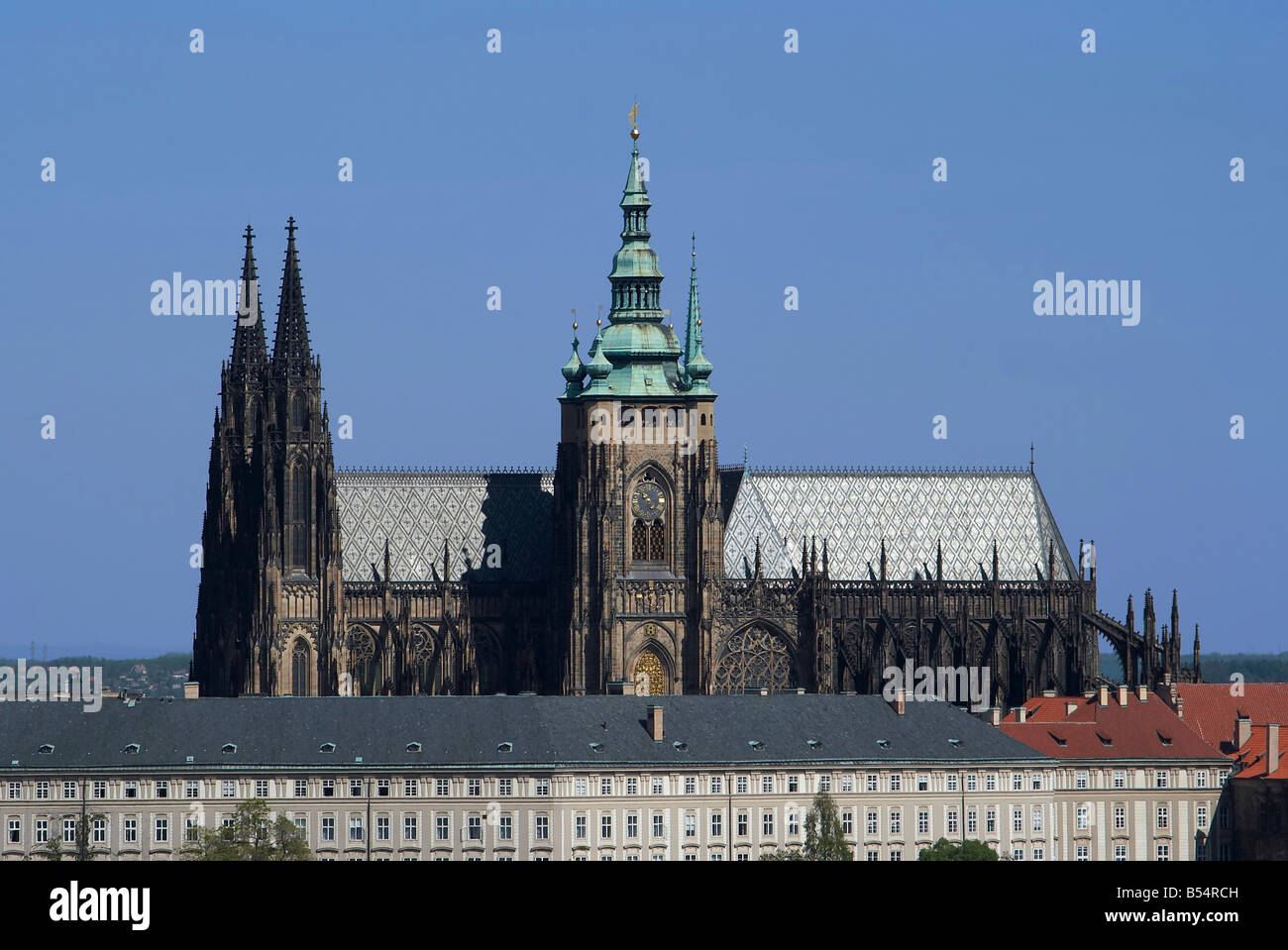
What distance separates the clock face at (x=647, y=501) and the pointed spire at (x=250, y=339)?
17.4m

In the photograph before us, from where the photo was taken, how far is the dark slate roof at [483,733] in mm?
143875

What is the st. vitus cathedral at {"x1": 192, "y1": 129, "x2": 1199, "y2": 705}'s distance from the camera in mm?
172875

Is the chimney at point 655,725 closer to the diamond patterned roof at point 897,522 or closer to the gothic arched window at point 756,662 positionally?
the gothic arched window at point 756,662

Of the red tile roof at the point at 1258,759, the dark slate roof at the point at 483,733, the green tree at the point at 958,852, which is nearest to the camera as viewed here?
the green tree at the point at 958,852

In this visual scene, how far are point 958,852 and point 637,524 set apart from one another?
41.9 m

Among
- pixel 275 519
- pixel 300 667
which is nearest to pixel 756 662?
pixel 300 667

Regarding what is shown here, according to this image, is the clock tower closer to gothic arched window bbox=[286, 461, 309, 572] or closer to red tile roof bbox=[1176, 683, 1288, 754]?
gothic arched window bbox=[286, 461, 309, 572]

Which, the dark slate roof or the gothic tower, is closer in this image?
the dark slate roof

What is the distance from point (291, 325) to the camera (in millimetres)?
173250

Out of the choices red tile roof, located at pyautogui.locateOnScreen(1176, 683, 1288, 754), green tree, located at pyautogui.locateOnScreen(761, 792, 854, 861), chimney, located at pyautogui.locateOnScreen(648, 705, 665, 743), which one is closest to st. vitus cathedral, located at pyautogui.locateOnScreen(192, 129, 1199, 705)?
red tile roof, located at pyautogui.locateOnScreen(1176, 683, 1288, 754)

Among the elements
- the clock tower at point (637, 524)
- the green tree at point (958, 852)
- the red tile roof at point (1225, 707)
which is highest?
the clock tower at point (637, 524)

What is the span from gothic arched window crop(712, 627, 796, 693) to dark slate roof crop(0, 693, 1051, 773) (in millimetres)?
25334

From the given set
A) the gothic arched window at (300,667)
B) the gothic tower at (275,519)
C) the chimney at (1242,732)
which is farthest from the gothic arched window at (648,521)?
the chimney at (1242,732)
